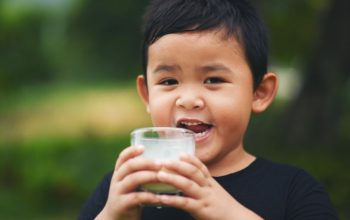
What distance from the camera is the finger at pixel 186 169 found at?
206 cm

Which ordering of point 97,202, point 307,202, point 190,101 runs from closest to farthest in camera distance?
point 190,101, point 307,202, point 97,202

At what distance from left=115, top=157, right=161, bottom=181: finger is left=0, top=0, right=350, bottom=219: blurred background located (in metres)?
3.82

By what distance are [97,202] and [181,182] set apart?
2.16 ft

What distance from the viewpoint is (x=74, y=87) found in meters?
15.4

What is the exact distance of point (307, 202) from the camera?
252cm

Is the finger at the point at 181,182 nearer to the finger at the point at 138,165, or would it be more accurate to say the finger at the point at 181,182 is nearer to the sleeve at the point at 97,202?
the finger at the point at 138,165

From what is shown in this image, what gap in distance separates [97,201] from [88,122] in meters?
8.20

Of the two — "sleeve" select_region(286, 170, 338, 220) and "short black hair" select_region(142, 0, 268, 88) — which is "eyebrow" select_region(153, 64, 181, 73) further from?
"sleeve" select_region(286, 170, 338, 220)

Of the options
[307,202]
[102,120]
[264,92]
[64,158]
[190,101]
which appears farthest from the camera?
[102,120]

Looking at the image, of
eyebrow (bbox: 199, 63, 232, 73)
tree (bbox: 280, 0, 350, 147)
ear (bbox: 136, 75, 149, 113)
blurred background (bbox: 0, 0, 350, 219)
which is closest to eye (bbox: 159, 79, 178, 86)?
eyebrow (bbox: 199, 63, 232, 73)

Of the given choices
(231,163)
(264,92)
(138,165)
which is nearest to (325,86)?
(264,92)

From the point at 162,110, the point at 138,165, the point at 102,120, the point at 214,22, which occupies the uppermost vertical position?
the point at 214,22

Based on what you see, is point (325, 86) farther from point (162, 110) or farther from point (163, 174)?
point (163, 174)

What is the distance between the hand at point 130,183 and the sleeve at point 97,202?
1.17 ft
